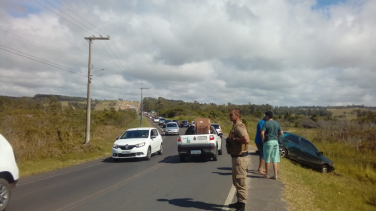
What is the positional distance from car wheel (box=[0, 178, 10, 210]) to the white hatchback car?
8621mm

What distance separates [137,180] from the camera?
1050 cm

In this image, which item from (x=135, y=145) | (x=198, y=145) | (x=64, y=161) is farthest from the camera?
(x=64, y=161)

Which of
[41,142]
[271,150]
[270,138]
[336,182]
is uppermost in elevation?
[270,138]

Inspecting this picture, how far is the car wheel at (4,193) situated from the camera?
6.72 metres

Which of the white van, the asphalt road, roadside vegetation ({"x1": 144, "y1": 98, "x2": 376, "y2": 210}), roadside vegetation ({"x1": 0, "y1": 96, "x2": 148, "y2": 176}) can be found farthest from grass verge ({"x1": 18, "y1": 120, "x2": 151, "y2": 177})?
roadside vegetation ({"x1": 144, "y1": 98, "x2": 376, "y2": 210})

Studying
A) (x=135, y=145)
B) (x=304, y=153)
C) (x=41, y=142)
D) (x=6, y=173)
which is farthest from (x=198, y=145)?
(x=41, y=142)

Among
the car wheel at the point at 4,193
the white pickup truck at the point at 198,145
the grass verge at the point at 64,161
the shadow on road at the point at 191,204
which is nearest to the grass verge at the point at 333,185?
the shadow on road at the point at 191,204

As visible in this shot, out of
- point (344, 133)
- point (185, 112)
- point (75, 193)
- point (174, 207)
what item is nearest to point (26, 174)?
point (75, 193)

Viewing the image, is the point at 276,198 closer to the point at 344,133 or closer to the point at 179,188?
the point at 179,188

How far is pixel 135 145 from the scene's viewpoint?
51.2ft

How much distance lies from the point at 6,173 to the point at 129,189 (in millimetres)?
3194

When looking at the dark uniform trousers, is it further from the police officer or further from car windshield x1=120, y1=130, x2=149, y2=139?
car windshield x1=120, y1=130, x2=149, y2=139

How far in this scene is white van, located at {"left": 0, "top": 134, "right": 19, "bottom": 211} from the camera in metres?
6.75

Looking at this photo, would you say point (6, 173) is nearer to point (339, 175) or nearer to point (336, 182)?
point (336, 182)
